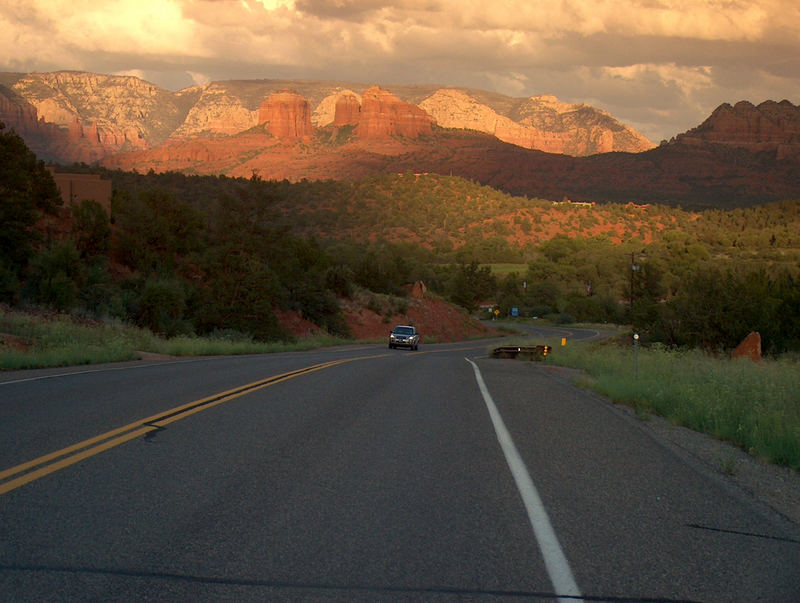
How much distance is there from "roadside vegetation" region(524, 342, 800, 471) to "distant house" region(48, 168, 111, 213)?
132ft

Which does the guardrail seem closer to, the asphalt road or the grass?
the grass

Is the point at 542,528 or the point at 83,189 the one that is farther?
the point at 83,189

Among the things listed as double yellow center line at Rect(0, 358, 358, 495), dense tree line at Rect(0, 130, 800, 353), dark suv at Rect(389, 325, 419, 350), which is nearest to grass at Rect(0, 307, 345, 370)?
dense tree line at Rect(0, 130, 800, 353)

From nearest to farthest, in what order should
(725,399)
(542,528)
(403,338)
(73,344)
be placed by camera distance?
(542,528), (725,399), (73,344), (403,338)

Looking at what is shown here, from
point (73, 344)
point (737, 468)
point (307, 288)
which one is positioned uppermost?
point (737, 468)

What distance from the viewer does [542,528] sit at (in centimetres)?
569

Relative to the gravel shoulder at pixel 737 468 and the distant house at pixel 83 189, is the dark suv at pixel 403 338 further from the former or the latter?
the gravel shoulder at pixel 737 468

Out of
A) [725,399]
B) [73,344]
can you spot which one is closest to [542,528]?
[725,399]

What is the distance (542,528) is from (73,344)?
17.7 meters

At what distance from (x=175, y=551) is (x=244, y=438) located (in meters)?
3.82

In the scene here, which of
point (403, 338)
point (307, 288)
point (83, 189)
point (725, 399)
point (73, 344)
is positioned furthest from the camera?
point (307, 288)

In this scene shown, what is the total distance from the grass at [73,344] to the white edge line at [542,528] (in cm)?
1209

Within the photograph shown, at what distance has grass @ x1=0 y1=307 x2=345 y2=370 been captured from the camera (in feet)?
58.9

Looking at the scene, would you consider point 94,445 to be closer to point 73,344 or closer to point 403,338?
point 73,344
